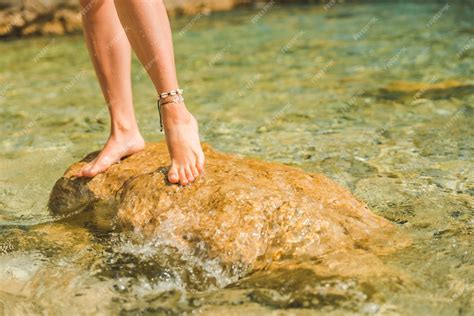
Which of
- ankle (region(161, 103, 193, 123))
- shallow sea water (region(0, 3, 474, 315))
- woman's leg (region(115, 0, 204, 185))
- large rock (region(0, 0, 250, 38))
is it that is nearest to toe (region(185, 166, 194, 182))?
woman's leg (region(115, 0, 204, 185))

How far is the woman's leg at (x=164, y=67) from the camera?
278cm

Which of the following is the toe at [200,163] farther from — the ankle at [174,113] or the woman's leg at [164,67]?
the ankle at [174,113]

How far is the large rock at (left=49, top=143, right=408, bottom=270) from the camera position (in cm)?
249

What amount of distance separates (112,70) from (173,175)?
2.80 ft

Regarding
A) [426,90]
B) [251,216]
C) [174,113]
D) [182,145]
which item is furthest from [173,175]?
[426,90]

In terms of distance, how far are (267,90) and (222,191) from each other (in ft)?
11.1

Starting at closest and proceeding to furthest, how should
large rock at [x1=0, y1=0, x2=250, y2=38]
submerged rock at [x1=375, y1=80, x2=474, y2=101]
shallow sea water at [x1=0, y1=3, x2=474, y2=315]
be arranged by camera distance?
shallow sea water at [x1=0, y1=3, x2=474, y2=315] < submerged rock at [x1=375, y1=80, x2=474, y2=101] < large rock at [x1=0, y1=0, x2=250, y2=38]

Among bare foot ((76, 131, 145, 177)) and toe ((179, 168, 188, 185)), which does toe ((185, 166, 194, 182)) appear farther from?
bare foot ((76, 131, 145, 177))

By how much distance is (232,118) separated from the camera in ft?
16.7

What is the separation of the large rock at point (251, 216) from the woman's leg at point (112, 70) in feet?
0.99

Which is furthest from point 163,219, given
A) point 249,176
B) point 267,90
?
point 267,90

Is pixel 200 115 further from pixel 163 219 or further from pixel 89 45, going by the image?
pixel 163 219

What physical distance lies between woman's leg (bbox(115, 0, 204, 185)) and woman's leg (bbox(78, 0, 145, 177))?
440 millimetres

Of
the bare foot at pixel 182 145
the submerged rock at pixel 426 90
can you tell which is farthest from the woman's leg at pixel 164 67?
the submerged rock at pixel 426 90
